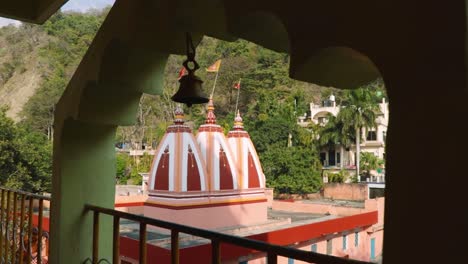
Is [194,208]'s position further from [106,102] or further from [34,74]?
[34,74]

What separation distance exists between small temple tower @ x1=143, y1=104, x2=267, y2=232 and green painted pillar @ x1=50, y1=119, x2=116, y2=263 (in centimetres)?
959

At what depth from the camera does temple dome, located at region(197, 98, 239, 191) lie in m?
12.9

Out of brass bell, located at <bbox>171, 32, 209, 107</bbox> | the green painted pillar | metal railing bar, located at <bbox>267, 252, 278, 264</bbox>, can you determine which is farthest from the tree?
metal railing bar, located at <bbox>267, 252, 278, 264</bbox>

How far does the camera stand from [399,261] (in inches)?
32.0

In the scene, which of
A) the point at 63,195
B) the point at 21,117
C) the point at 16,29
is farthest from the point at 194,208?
the point at 16,29

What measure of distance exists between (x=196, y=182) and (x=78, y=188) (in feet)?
33.2

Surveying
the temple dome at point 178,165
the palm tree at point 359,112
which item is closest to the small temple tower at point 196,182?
the temple dome at point 178,165

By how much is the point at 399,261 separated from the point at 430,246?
7 centimetres

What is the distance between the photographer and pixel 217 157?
13164 mm

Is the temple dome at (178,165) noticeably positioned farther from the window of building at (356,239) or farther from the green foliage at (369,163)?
the green foliage at (369,163)

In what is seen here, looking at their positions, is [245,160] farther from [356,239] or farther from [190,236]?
[356,239]

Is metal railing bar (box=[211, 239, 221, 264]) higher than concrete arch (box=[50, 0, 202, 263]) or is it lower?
lower

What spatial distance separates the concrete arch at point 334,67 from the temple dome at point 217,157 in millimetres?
11639

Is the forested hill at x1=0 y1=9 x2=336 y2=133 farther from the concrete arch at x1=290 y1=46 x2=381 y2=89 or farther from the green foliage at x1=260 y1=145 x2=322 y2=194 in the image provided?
the concrete arch at x1=290 y1=46 x2=381 y2=89
